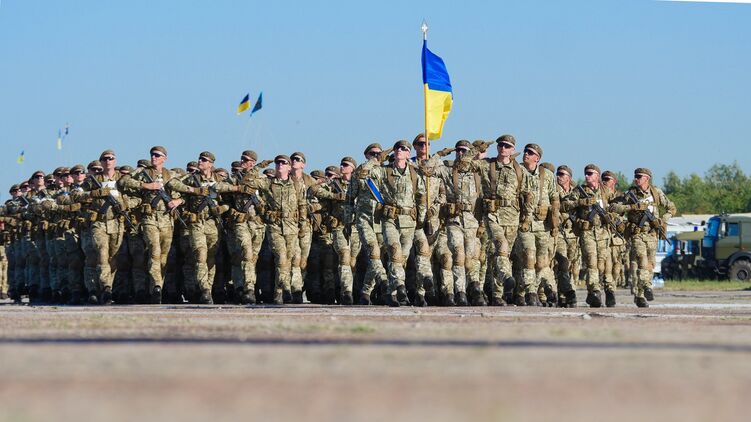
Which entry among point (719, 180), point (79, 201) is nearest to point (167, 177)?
point (79, 201)

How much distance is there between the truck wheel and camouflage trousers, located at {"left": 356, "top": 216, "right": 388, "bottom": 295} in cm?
2894

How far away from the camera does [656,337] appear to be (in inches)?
381

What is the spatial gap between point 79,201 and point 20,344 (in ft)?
39.6

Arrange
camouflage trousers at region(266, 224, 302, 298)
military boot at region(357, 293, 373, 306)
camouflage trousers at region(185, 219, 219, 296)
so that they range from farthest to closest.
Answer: camouflage trousers at region(185, 219, 219, 296), camouflage trousers at region(266, 224, 302, 298), military boot at region(357, 293, 373, 306)

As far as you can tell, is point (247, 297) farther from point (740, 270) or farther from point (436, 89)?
point (740, 270)

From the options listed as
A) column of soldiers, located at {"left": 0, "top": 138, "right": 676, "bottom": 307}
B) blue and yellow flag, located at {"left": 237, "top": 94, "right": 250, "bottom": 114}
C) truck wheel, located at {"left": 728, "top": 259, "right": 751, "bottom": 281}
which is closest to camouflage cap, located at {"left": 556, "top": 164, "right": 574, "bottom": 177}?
column of soldiers, located at {"left": 0, "top": 138, "right": 676, "bottom": 307}

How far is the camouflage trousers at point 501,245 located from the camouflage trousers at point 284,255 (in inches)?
137

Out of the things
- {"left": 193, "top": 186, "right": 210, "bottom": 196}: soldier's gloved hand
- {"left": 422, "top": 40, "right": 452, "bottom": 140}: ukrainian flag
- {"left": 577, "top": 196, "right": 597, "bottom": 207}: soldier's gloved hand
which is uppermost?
{"left": 422, "top": 40, "right": 452, "bottom": 140}: ukrainian flag

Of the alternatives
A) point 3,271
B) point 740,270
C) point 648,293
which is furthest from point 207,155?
point 740,270

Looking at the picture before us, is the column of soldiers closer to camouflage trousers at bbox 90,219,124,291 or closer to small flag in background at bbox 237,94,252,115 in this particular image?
camouflage trousers at bbox 90,219,124,291

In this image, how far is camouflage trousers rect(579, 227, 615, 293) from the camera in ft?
65.1

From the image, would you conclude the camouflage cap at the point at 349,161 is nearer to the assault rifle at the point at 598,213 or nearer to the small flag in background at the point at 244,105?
the assault rifle at the point at 598,213

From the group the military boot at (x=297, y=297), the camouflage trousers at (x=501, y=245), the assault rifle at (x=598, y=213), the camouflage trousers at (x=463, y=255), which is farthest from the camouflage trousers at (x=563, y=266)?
the military boot at (x=297, y=297)

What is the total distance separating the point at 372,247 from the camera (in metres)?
18.2
